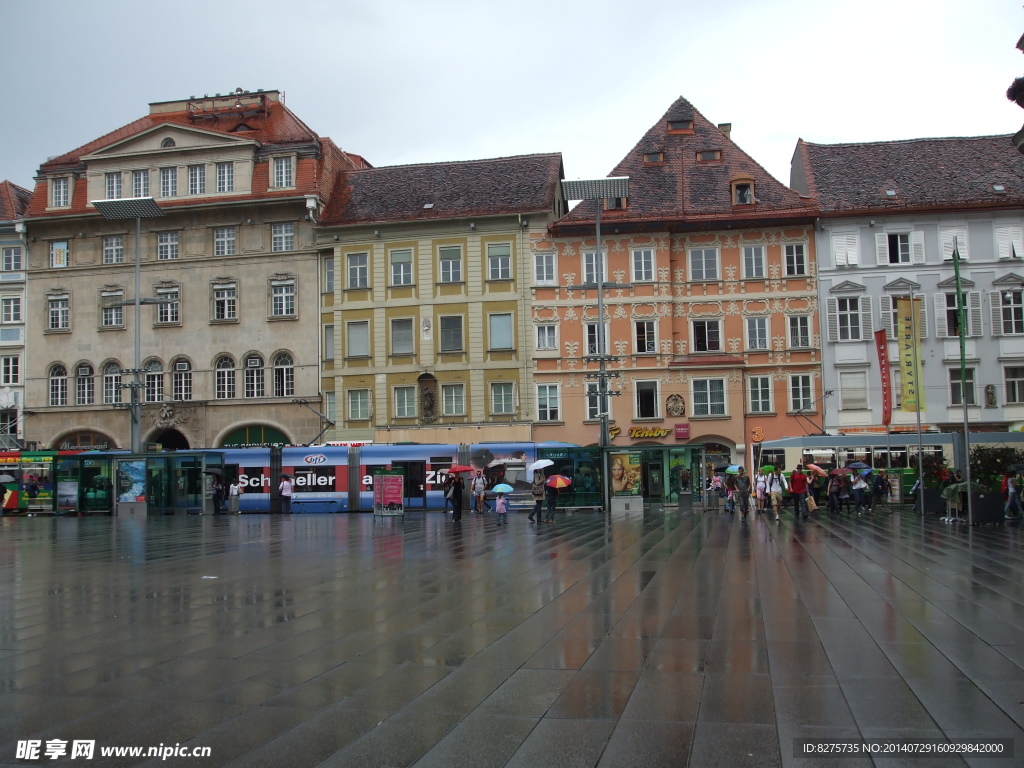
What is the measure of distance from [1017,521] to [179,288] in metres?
39.7

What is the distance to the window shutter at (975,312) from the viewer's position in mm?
46281

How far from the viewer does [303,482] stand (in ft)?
143

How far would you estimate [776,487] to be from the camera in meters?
34.1

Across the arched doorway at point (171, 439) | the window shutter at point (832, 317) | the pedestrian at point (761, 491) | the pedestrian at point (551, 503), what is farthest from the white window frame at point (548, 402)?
the arched doorway at point (171, 439)

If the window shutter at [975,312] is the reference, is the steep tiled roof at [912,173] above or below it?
above

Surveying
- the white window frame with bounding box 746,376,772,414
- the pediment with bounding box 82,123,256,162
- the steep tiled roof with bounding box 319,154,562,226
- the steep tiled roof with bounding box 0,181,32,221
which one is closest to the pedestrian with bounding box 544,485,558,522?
the white window frame with bounding box 746,376,772,414

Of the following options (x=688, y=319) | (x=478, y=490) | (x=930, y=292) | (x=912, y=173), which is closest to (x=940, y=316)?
(x=930, y=292)

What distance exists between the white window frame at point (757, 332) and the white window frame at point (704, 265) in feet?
9.24

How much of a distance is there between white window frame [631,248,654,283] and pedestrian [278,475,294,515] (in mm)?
18647

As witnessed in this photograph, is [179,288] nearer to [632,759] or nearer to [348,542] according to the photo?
[348,542]

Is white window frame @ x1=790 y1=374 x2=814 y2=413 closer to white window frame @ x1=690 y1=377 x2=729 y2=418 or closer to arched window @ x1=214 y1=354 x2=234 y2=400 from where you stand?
white window frame @ x1=690 y1=377 x2=729 y2=418

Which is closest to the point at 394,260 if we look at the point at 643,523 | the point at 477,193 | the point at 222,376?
the point at 477,193

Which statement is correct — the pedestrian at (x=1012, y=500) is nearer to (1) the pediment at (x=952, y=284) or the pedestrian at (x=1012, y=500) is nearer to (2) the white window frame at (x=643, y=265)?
(1) the pediment at (x=952, y=284)

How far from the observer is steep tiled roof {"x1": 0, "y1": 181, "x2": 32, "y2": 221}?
54562 millimetres
